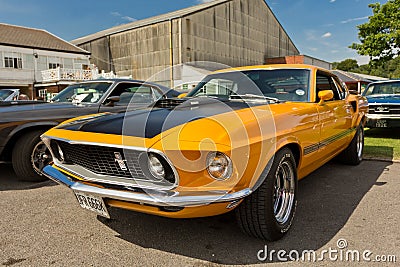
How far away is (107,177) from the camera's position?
236 centimetres

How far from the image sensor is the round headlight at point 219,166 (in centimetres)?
207

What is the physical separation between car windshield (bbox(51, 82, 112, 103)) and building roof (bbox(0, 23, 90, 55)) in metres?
23.3

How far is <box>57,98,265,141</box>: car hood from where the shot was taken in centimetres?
230

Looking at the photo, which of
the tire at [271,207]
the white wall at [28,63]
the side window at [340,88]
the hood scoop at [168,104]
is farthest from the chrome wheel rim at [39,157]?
the white wall at [28,63]

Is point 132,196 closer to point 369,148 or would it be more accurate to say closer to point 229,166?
point 229,166

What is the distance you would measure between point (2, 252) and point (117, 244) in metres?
0.90

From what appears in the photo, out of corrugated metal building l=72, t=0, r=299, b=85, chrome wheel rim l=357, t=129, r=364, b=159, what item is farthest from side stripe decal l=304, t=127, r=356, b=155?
corrugated metal building l=72, t=0, r=299, b=85

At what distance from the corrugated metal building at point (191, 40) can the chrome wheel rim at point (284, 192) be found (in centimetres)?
2408

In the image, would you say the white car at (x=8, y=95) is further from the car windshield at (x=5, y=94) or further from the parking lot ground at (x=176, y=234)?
the parking lot ground at (x=176, y=234)

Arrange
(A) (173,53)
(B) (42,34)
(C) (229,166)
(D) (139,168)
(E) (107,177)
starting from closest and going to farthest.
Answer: (C) (229,166), (D) (139,168), (E) (107,177), (A) (173,53), (B) (42,34)

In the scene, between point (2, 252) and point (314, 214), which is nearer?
point (2, 252)

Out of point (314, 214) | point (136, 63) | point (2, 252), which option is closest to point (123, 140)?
point (2, 252)

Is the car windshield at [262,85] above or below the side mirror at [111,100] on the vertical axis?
above

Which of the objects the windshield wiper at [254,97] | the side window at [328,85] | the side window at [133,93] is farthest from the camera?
the side window at [133,93]
